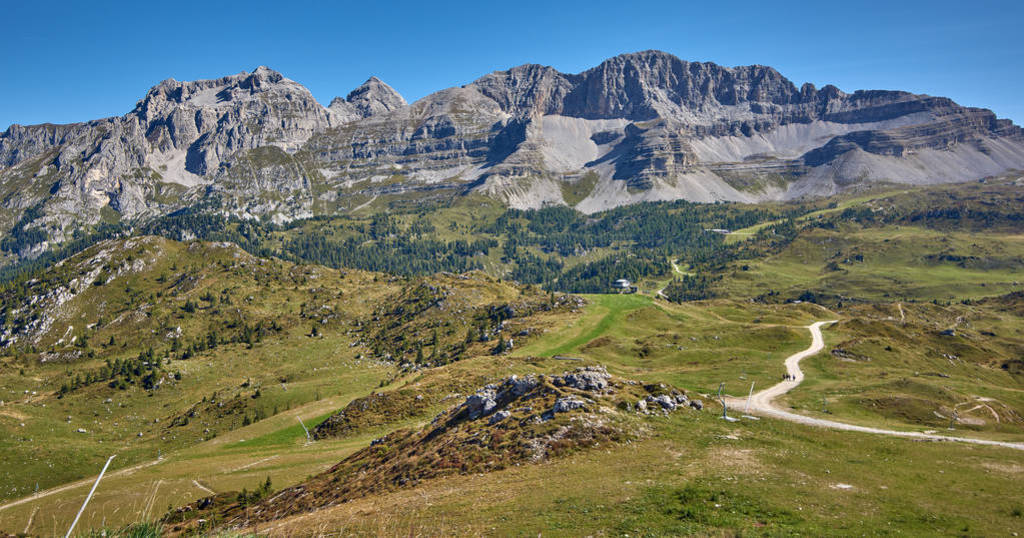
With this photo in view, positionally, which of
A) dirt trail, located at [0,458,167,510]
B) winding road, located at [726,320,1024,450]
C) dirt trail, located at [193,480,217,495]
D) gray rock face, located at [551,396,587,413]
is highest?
gray rock face, located at [551,396,587,413]

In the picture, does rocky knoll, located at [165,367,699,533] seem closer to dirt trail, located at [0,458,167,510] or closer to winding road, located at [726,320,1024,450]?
winding road, located at [726,320,1024,450]

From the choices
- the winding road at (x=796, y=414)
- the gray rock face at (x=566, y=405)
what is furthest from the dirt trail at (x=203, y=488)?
the winding road at (x=796, y=414)

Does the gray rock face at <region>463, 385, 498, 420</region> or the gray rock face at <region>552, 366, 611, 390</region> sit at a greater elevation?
the gray rock face at <region>552, 366, 611, 390</region>

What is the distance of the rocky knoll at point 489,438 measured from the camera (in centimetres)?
4034

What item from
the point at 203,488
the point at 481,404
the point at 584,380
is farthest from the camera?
the point at 203,488

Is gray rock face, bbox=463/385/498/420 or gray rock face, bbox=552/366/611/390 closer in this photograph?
gray rock face, bbox=552/366/611/390

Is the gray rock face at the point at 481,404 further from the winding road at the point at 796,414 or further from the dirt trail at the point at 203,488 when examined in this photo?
the dirt trail at the point at 203,488

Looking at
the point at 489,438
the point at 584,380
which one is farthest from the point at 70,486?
the point at 584,380

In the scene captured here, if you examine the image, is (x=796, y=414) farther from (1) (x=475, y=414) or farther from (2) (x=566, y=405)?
(1) (x=475, y=414)

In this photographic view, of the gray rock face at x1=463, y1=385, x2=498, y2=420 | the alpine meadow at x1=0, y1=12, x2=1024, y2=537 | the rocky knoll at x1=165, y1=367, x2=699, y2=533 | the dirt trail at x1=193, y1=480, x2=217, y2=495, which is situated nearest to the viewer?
the alpine meadow at x1=0, y1=12, x2=1024, y2=537

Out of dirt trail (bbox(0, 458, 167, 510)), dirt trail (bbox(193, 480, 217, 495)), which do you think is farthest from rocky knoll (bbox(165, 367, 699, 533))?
dirt trail (bbox(0, 458, 167, 510))

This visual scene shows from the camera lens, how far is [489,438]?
1716 inches

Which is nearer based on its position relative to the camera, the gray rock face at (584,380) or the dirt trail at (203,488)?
the gray rock face at (584,380)

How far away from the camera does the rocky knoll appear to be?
4034 cm
